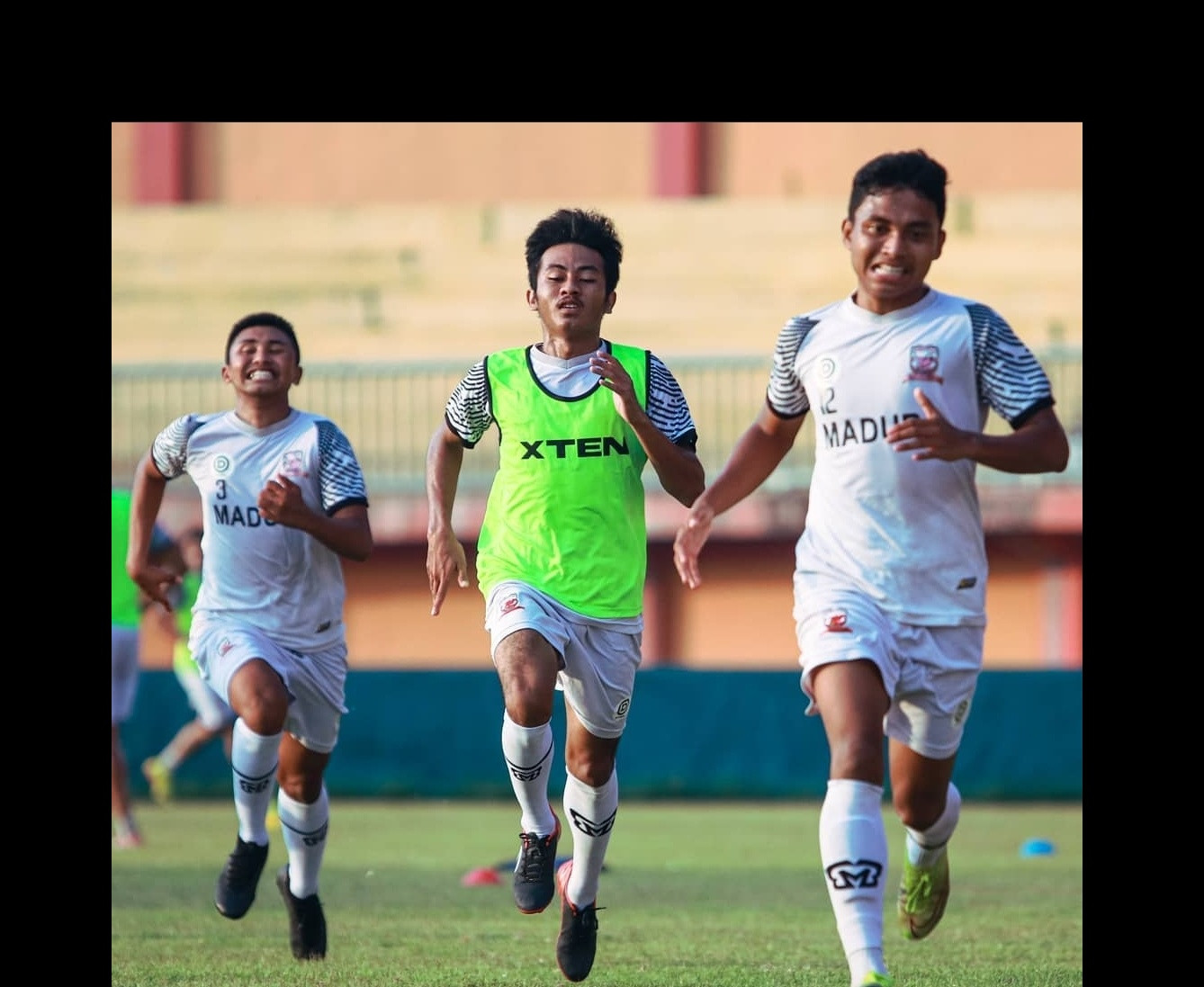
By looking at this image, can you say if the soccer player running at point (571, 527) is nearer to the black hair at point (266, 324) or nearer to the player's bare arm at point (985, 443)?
the black hair at point (266, 324)

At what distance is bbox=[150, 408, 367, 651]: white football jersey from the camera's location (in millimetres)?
8430

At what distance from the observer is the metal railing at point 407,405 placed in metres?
24.2

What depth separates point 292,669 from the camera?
839 cm

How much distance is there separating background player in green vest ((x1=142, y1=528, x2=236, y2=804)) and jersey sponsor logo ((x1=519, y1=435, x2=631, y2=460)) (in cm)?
863

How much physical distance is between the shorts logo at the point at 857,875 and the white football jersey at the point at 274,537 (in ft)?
10.4

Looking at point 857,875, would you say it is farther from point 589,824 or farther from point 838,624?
point 589,824

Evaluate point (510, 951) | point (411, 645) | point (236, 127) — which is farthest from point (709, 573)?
point (510, 951)

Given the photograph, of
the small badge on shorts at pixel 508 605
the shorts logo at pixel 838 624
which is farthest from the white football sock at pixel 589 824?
the shorts logo at pixel 838 624

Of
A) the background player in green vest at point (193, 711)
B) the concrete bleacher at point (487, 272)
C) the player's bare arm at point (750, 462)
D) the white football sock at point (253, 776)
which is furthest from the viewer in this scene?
the concrete bleacher at point (487, 272)

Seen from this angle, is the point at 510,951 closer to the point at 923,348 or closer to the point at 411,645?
the point at 923,348

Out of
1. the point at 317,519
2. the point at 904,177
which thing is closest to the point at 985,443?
the point at 904,177

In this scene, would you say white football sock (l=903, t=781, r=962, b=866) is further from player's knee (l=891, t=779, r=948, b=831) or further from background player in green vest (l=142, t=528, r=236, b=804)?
background player in green vest (l=142, t=528, r=236, b=804)

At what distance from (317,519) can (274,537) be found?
0.50m

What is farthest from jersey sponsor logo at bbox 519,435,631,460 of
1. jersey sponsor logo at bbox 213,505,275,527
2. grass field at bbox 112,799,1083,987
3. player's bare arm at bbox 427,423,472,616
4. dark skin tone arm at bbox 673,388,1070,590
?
grass field at bbox 112,799,1083,987
